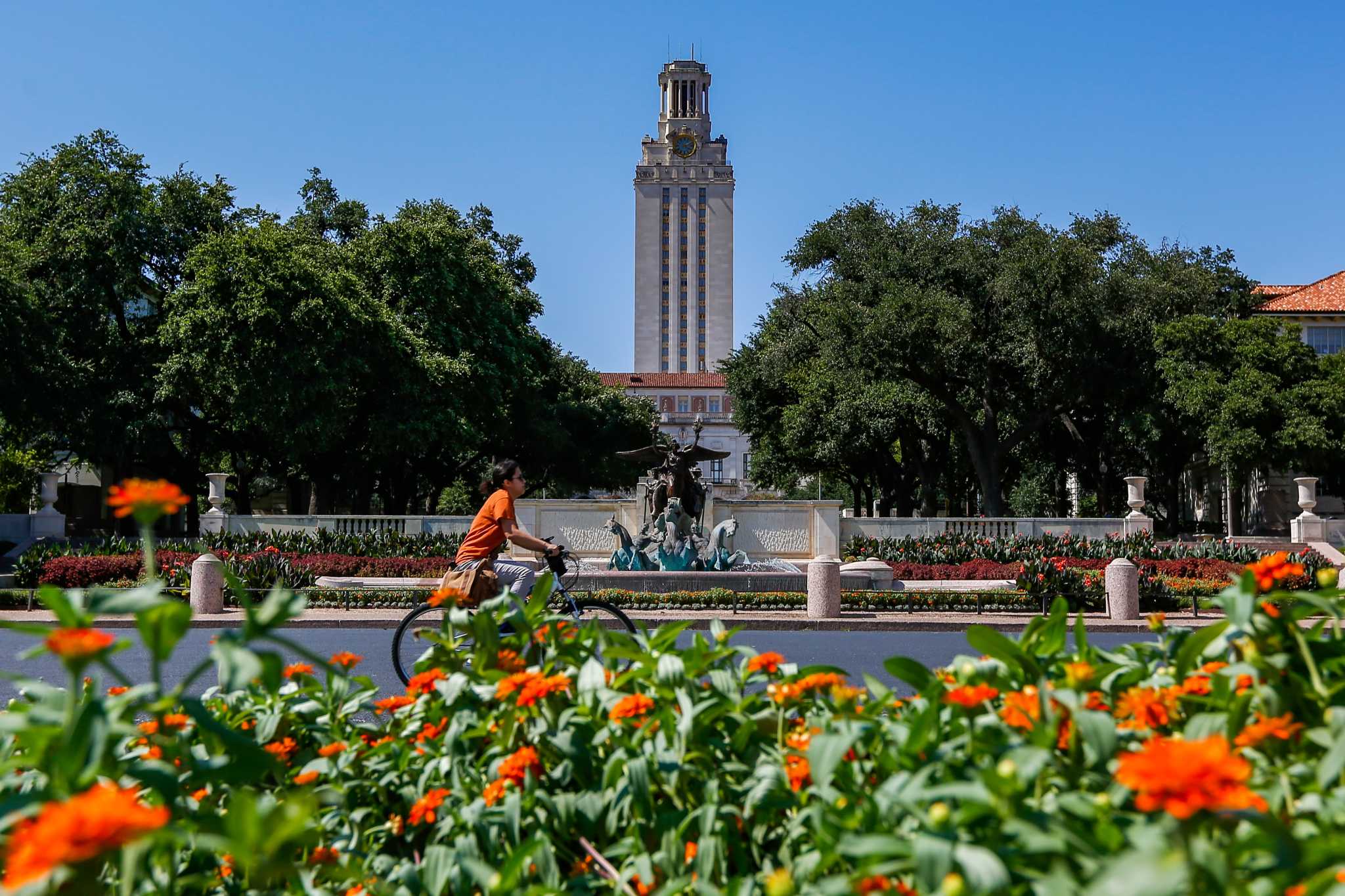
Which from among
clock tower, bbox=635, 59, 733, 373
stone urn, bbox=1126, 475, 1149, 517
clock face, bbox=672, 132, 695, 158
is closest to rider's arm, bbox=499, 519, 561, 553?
stone urn, bbox=1126, 475, 1149, 517

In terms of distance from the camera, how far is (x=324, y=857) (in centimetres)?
292

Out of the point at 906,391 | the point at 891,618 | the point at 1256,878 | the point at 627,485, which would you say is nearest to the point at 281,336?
the point at 906,391

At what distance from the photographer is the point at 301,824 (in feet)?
6.56

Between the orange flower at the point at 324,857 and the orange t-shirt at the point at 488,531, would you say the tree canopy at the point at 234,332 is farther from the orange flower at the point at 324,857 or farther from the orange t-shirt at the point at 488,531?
the orange flower at the point at 324,857

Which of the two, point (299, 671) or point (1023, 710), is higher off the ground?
point (1023, 710)

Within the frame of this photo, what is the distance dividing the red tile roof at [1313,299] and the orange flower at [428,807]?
60312mm

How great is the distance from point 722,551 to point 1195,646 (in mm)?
20989

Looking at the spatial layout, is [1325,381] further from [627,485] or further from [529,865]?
[529,865]

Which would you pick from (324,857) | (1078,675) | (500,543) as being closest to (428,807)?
(324,857)

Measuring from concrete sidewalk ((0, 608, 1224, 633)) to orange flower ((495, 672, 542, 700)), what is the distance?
38.6 feet

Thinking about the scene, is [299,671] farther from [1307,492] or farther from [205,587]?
[1307,492]

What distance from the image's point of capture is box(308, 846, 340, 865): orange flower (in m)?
2.90

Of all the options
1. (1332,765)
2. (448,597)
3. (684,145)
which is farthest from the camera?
(684,145)

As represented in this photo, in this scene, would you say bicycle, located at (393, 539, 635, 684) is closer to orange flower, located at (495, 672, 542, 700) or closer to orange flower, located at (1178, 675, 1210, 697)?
orange flower, located at (495, 672, 542, 700)
